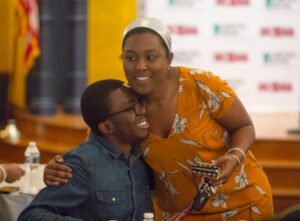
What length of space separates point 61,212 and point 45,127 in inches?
202

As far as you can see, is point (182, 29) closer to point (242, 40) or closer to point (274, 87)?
point (242, 40)

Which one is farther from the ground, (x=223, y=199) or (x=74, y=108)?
(x=223, y=199)

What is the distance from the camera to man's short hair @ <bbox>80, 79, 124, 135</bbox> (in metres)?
2.54

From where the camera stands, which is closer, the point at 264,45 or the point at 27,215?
the point at 27,215

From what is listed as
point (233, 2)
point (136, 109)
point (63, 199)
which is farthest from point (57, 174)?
point (233, 2)

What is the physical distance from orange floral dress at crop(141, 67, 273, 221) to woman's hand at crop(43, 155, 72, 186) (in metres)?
0.40

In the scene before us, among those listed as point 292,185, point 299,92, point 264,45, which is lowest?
point 292,185

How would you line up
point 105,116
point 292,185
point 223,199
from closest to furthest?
point 105,116
point 223,199
point 292,185

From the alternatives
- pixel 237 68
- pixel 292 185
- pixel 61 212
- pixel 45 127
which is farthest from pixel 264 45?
pixel 61 212

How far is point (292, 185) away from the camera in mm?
5926

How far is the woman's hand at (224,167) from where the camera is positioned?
2445 mm

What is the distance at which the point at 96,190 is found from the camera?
8.20 ft

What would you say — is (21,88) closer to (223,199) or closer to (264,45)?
(264,45)

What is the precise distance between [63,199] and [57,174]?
9 centimetres
